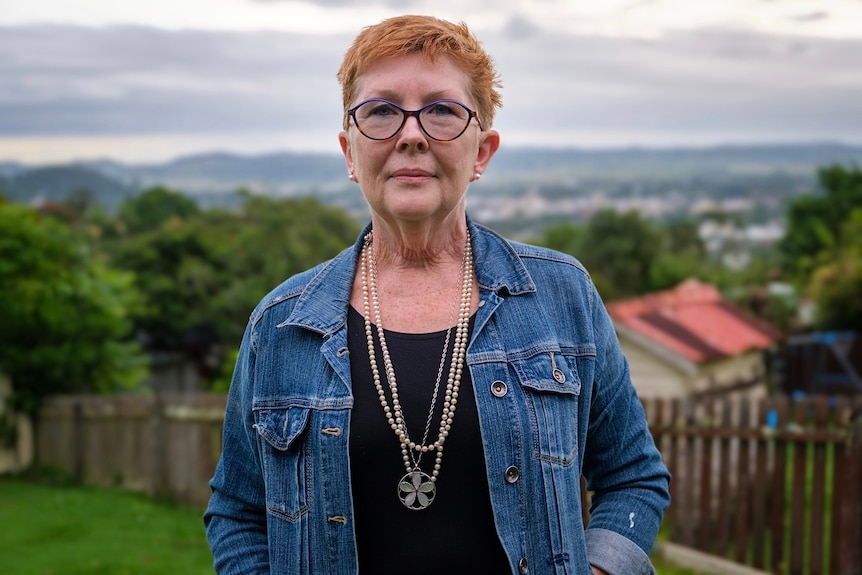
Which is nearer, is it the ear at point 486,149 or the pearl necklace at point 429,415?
the pearl necklace at point 429,415

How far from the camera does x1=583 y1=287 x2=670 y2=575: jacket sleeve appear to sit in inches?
80.7

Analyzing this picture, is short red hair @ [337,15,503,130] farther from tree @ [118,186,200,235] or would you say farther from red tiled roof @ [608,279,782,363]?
tree @ [118,186,200,235]

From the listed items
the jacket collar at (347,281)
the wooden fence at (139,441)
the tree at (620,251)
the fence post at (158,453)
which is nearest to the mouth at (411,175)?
the jacket collar at (347,281)

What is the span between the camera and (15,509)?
859cm

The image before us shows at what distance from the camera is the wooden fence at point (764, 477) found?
18.1 feet

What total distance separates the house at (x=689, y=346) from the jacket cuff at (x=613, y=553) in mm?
10247

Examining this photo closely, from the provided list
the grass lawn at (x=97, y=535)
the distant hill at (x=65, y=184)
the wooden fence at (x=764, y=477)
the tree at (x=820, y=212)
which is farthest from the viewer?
the distant hill at (x=65, y=184)

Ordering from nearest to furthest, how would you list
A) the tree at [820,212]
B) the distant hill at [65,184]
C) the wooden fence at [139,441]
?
the wooden fence at [139,441], the tree at [820,212], the distant hill at [65,184]

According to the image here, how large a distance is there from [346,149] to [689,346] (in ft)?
38.5

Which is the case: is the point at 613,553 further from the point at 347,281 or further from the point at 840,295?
the point at 840,295

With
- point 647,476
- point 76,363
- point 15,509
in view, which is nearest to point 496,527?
point 647,476

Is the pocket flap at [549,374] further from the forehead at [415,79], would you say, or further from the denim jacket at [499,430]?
the forehead at [415,79]

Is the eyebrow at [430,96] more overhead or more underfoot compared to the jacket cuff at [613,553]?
more overhead

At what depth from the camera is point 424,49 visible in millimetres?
1902
